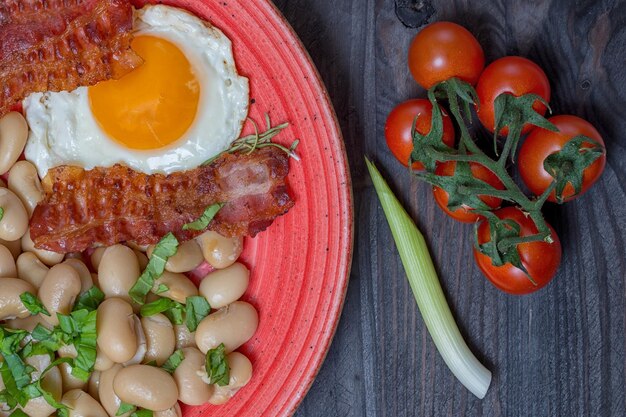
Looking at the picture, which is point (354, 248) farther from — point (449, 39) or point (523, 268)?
point (449, 39)

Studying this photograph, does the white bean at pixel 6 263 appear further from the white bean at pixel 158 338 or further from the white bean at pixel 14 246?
the white bean at pixel 158 338

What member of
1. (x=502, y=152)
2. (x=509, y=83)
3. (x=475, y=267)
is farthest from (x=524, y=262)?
(x=509, y=83)

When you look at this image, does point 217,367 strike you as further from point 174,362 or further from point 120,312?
point 120,312

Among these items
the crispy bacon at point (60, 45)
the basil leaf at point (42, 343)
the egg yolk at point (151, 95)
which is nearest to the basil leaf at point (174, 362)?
the basil leaf at point (42, 343)

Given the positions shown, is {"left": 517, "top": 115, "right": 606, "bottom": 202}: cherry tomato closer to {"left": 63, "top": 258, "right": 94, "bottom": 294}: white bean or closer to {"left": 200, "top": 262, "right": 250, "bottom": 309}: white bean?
{"left": 200, "top": 262, "right": 250, "bottom": 309}: white bean

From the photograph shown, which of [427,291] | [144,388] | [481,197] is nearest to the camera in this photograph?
[144,388]
